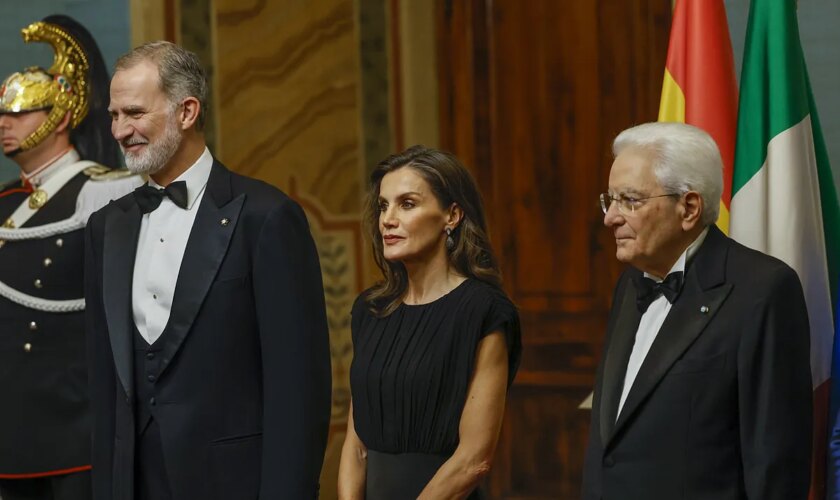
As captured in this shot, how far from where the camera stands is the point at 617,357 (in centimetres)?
260

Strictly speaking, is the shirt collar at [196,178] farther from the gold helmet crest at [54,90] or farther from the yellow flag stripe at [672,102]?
the gold helmet crest at [54,90]

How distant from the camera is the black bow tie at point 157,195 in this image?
272 cm

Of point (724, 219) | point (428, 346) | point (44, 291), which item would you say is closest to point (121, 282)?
point (428, 346)

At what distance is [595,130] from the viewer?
5141 mm

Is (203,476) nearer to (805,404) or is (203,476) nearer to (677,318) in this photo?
(677,318)

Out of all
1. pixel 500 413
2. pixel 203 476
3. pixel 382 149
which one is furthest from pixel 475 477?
pixel 382 149

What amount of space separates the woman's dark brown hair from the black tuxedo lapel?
568mm

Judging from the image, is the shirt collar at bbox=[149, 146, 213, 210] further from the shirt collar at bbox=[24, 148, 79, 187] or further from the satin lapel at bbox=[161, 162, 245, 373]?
the shirt collar at bbox=[24, 148, 79, 187]

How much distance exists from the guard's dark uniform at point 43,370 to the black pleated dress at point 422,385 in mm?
1388

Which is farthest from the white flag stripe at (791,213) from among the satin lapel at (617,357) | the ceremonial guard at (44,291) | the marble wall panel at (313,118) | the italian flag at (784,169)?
the marble wall panel at (313,118)

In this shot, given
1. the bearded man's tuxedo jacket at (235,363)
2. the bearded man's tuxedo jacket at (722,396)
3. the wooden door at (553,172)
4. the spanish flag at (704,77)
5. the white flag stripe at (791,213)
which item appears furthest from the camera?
the wooden door at (553,172)

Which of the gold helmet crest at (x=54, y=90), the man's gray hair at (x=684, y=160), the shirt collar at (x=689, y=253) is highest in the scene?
the gold helmet crest at (x=54, y=90)

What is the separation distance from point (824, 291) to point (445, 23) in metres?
2.76

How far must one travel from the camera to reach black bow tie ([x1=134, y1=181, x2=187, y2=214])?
2.72m
